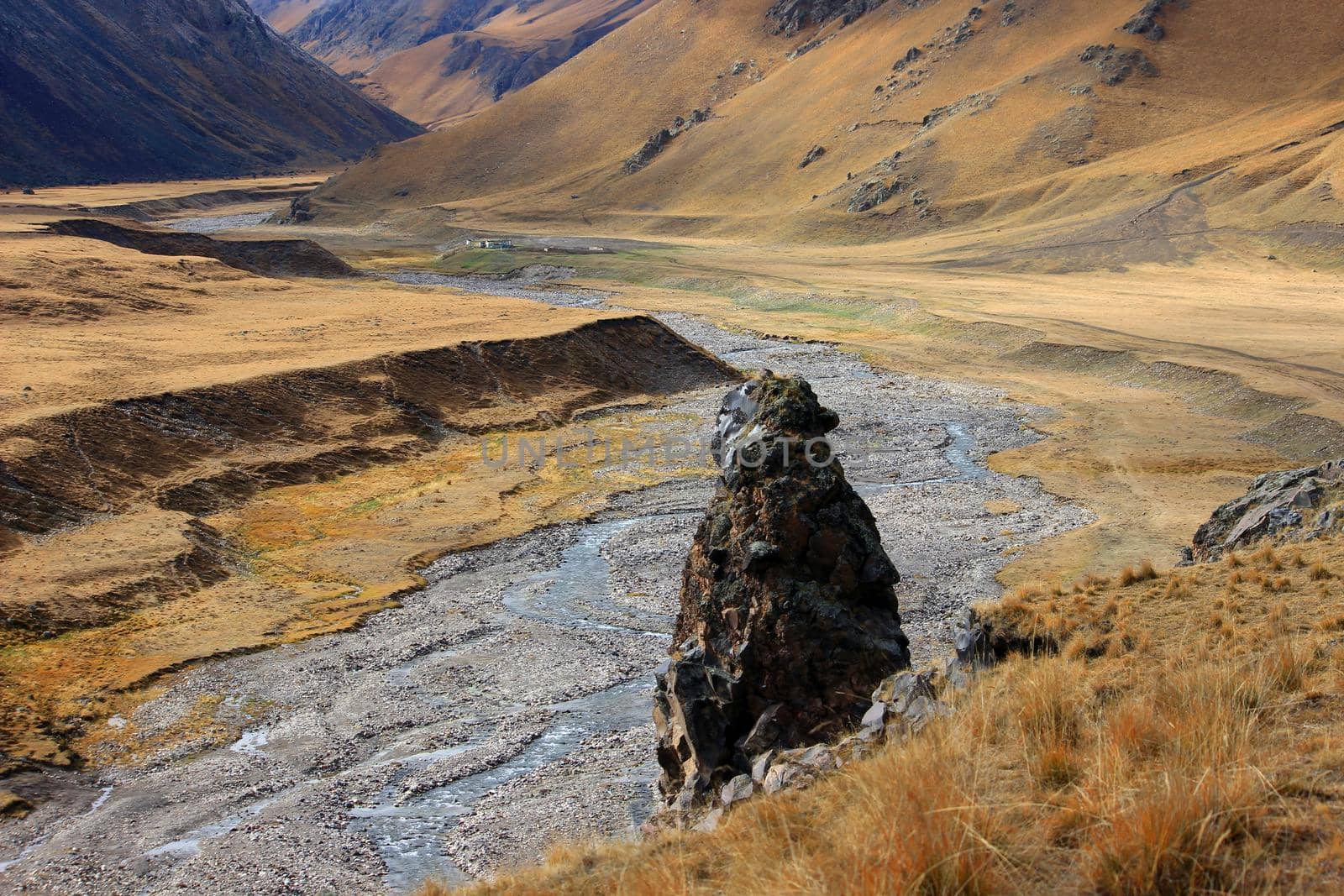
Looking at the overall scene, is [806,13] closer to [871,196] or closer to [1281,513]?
[871,196]

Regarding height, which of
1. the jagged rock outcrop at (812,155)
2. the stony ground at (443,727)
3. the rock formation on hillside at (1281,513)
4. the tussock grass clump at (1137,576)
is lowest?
the stony ground at (443,727)

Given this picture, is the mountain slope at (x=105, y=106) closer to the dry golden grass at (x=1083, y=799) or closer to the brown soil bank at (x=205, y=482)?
the brown soil bank at (x=205, y=482)

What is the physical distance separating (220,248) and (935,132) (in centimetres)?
7126

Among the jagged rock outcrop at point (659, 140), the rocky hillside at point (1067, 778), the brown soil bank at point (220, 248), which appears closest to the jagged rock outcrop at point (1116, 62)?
the jagged rock outcrop at point (659, 140)

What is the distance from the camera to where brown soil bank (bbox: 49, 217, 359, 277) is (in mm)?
70938

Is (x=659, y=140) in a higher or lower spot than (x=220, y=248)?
higher

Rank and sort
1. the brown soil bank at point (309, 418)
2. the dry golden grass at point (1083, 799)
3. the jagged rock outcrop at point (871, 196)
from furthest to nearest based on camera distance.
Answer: the jagged rock outcrop at point (871, 196), the brown soil bank at point (309, 418), the dry golden grass at point (1083, 799)

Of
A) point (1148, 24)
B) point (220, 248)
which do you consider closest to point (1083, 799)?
point (220, 248)

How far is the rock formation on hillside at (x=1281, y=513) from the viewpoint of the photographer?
18188 millimetres

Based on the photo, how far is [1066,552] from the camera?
2559cm

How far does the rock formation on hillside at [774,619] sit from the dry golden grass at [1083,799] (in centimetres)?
292

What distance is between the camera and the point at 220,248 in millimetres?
71812

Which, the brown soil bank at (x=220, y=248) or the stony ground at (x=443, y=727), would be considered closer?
the stony ground at (x=443, y=727)

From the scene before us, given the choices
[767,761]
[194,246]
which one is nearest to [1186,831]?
[767,761]
